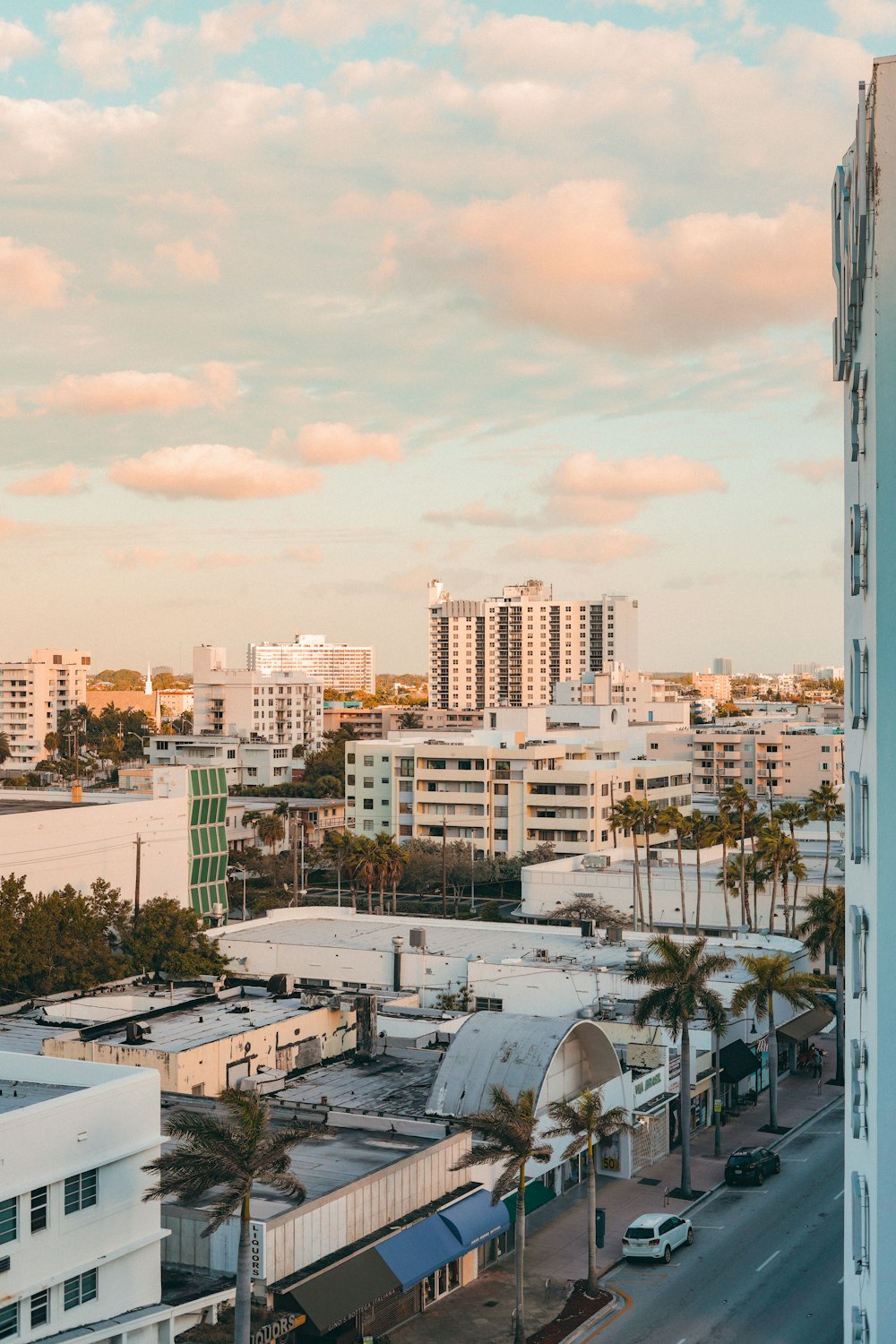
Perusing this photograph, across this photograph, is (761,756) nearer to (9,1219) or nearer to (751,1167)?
(751,1167)

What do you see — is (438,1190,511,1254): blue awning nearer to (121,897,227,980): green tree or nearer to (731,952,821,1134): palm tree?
(731,952,821,1134): palm tree

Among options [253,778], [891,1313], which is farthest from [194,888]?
[253,778]

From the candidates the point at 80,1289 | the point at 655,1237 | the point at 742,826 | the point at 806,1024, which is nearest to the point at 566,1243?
the point at 655,1237

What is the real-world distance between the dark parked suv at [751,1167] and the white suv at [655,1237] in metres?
5.42

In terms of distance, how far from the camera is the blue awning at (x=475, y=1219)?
34875mm

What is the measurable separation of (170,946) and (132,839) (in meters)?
20.6

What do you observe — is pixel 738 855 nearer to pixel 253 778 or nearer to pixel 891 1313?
pixel 891 1313

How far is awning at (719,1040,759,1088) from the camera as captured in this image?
172 feet

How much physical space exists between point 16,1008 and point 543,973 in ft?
67.6

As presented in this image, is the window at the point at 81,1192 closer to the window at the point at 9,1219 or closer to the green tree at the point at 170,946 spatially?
the window at the point at 9,1219

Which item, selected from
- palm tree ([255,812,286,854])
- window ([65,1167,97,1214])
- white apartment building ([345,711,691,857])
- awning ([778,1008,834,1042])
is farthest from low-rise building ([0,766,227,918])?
window ([65,1167,97,1214])

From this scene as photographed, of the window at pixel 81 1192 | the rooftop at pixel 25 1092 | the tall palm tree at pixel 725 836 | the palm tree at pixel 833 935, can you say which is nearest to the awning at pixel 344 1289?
the window at pixel 81 1192

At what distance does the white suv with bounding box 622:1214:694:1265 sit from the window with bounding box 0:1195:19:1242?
18.9 metres

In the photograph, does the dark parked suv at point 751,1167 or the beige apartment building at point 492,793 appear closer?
the dark parked suv at point 751,1167
